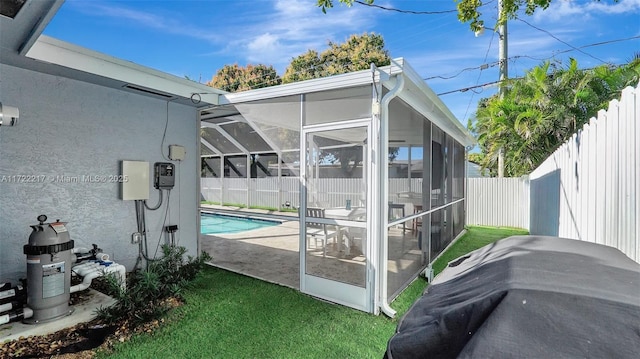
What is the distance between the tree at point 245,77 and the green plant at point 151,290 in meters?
19.4

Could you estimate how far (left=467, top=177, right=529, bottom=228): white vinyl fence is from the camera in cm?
1029

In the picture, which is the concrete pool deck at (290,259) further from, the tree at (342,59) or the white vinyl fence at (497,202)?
the tree at (342,59)

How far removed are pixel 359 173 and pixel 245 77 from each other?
21.5 metres

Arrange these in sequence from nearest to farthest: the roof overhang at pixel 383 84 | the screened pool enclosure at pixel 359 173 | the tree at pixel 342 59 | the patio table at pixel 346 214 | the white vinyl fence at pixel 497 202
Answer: the roof overhang at pixel 383 84, the screened pool enclosure at pixel 359 173, the patio table at pixel 346 214, the white vinyl fence at pixel 497 202, the tree at pixel 342 59

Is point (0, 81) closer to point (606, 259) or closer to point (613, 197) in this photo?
point (606, 259)

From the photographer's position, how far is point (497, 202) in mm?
10680

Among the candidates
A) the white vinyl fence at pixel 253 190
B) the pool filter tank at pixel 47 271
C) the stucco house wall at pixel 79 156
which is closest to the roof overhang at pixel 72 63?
the stucco house wall at pixel 79 156

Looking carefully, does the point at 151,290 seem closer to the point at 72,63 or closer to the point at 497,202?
the point at 72,63

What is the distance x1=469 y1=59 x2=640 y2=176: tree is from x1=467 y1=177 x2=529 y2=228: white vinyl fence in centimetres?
82

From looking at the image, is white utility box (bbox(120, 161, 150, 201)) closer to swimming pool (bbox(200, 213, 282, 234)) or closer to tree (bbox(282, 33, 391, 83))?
swimming pool (bbox(200, 213, 282, 234))

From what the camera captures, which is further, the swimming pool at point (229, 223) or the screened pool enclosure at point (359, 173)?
the swimming pool at point (229, 223)

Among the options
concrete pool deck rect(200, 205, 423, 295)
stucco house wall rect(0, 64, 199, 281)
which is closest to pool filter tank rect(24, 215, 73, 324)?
stucco house wall rect(0, 64, 199, 281)

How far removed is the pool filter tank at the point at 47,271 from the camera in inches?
121

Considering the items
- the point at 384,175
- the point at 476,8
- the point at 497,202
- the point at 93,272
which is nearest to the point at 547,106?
the point at 497,202
